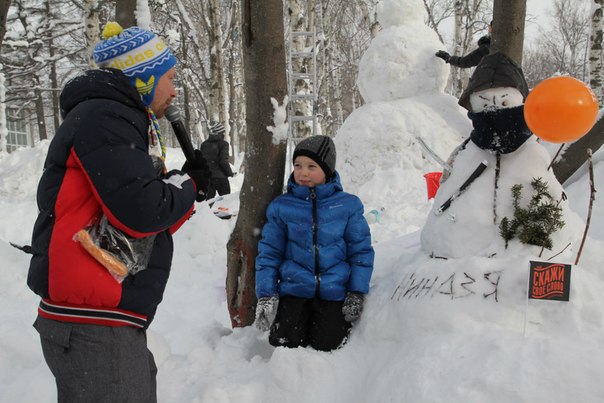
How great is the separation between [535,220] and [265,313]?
1.52 m

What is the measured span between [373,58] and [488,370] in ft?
24.0

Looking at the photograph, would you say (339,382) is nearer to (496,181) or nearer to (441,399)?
(441,399)

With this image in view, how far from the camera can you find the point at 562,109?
187 cm

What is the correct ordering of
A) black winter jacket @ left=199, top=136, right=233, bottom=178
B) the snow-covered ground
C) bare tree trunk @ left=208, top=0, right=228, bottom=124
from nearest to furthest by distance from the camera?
1. the snow-covered ground
2. black winter jacket @ left=199, top=136, right=233, bottom=178
3. bare tree trunk @ left=208, top=0, right=228, bottom=124

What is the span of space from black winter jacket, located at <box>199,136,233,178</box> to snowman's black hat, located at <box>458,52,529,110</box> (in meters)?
5.63

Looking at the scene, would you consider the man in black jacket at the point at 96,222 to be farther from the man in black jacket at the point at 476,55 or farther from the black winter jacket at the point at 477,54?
the black winter jacket at the point at 477,54

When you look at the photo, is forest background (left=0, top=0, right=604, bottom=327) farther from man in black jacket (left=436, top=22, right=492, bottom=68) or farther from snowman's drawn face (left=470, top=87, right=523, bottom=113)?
man in black jacket (left=436, top=22, right=492, bottom=68)

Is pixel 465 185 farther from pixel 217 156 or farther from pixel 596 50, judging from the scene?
pixel 596 50

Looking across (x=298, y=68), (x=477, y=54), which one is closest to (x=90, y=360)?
(x=477, y=54)

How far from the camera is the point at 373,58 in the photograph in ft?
27.1

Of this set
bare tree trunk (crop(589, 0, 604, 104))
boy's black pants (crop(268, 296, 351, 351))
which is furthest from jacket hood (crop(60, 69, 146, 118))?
bare tree trunk (crop(589, 0, 604, 104))

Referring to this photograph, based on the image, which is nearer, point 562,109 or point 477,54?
point 562,109

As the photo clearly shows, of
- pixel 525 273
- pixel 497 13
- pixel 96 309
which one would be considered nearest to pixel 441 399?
pixel 525 273

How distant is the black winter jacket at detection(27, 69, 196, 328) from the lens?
1.52 meters
